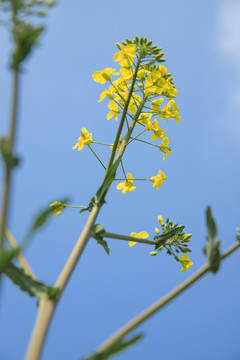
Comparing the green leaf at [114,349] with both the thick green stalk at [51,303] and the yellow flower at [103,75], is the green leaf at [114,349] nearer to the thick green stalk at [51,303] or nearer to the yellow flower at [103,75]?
the thick green stalk at [51,303]

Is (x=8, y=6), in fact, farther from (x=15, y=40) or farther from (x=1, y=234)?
(x=1, y=234)

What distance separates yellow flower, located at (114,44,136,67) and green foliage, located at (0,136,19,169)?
130cm

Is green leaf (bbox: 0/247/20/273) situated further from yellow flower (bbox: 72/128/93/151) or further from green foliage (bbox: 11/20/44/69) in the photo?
yellow flower (bbox: 72/128/93/151)

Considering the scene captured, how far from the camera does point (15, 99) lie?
3.27ft

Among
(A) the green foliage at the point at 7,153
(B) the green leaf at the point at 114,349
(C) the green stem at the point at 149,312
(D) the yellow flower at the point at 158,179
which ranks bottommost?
(B) the green leaf at the point at 114,349

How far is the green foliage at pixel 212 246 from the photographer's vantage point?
1.31 m

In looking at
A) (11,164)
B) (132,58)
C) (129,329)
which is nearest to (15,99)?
(11,164)

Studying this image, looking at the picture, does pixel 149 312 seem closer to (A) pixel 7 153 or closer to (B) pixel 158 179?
(A) pixel 7 153

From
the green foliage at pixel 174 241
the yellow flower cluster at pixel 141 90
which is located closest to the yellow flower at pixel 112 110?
the yellow flower cluster at pixel 141 90

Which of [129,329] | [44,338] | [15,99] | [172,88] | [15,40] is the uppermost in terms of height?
[172,88]

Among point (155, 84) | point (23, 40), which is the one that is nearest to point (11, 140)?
point (23, 40)

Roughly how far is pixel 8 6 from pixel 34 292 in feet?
3.44

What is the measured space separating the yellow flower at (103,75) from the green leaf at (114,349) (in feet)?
5.40

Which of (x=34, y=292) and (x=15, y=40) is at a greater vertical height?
(x=15, y=40)
